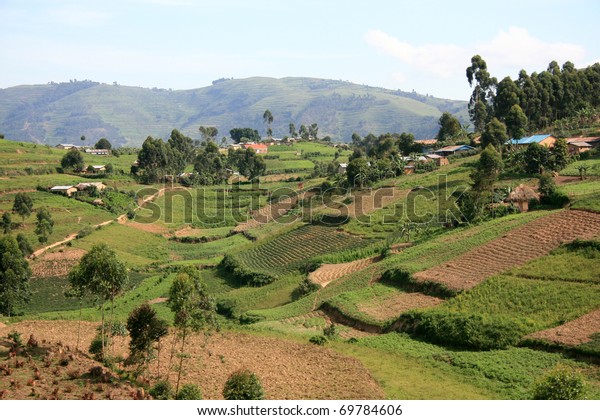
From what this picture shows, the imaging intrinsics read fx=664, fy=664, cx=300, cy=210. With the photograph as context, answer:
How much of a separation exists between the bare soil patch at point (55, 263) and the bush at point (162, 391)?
33356mm

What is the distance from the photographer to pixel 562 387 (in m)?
19.3

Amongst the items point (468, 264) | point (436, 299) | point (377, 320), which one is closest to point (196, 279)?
point (377, 320)

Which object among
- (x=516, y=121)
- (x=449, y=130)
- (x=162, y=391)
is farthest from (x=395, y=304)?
(x=449, y=130)

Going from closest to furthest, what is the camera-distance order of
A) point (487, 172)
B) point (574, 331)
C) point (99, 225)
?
point (574, 331)
point (487, 172)
point (99, 225)

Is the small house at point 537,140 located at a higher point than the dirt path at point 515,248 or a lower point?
higher

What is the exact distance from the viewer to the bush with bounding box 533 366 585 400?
19.2 meters

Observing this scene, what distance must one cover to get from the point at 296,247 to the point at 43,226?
22797 mm

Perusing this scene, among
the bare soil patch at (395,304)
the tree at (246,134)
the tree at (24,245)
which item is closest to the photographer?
the bare soil patch at (395,304)

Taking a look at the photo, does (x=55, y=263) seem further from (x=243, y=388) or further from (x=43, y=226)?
(x=243, y=388)

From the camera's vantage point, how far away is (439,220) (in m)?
54.8

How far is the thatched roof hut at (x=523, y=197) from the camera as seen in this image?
49438 mm

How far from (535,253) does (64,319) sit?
27.1 m

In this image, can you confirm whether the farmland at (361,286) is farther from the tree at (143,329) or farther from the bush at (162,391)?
the tree at (143,329)

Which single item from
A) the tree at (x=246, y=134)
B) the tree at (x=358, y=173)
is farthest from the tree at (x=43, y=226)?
the tree at (x=246, y=134)
